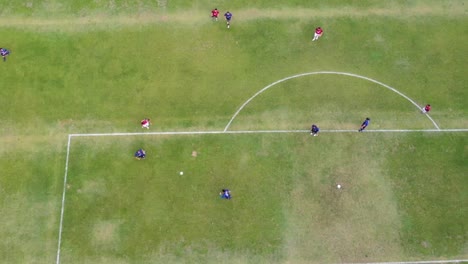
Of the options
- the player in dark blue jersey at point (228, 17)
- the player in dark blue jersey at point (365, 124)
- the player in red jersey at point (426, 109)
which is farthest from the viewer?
the player in dark blue jersey at point (228, 17)

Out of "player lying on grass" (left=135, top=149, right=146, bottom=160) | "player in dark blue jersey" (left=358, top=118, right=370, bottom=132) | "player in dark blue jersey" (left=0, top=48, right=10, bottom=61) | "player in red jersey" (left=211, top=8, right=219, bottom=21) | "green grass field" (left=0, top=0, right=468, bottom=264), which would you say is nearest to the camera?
"green grass field" (left=0, top=0, right=468, bottom=264)

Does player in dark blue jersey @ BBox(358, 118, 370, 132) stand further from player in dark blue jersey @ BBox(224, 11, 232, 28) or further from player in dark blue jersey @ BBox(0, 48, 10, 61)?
player in dark blue jersey @ BBox(0, 48, 10, 61)

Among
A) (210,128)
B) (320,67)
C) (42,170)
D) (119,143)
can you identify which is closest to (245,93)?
(210,128)

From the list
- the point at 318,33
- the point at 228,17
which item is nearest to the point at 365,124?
the point at 318,33

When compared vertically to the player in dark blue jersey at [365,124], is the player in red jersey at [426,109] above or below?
above

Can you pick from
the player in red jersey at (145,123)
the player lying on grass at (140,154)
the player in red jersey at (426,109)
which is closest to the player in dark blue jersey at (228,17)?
the player in red jersey at (145,123)

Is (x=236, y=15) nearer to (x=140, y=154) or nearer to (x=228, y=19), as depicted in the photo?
(x=228, y=19)

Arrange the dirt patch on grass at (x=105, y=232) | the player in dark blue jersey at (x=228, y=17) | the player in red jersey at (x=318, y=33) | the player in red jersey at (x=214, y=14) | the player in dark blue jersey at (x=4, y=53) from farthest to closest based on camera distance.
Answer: the player in red jersey at (x=214, y=14), the player in dark blue jersey at (x=228, y=17), the player in red jersey at (x=318, y=33), the player in dark blue jersey at (x=4, y=53), the dirt patch on grass at (x=105, y=232)

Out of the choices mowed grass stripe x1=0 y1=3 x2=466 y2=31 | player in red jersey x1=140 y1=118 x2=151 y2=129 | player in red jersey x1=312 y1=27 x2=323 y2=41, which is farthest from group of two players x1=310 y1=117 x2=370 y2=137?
player in red jersey x1=140 y1=118 x2=151 y2=129

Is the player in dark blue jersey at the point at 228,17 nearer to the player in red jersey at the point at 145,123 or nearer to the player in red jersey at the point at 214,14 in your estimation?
the player in red jersey at the point at 214,14
